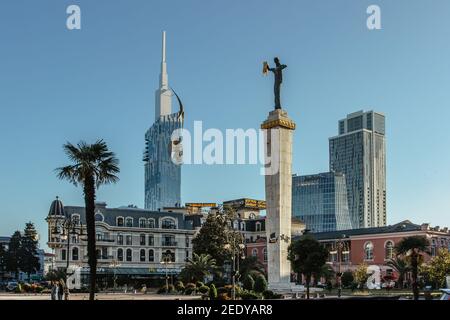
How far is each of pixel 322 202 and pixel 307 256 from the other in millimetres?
137264

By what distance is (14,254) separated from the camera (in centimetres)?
8100

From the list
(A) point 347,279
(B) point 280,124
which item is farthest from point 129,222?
(B) point 280,124

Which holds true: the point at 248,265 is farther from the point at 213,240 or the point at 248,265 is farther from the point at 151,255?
the point at 151,255

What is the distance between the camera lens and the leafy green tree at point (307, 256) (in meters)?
48.6

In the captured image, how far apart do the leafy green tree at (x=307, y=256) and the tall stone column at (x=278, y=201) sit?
97.7 inches

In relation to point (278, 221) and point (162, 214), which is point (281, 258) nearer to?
point (278, 221)

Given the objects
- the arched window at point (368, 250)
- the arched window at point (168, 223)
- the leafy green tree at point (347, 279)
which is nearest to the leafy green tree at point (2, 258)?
the arched window at point (168, 223)

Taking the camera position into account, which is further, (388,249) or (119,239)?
(119,239)

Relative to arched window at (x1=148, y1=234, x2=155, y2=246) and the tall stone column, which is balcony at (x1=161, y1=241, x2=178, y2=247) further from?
the tall stone column

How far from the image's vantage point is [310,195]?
186 m

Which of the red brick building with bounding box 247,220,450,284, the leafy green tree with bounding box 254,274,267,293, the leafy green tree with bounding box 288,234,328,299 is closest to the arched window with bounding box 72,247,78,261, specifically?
the red brick building with bounding box 247,220,450,284

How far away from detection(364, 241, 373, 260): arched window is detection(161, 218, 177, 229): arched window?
31.5m

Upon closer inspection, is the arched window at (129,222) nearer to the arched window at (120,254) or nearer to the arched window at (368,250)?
the arched window at (120,254)
